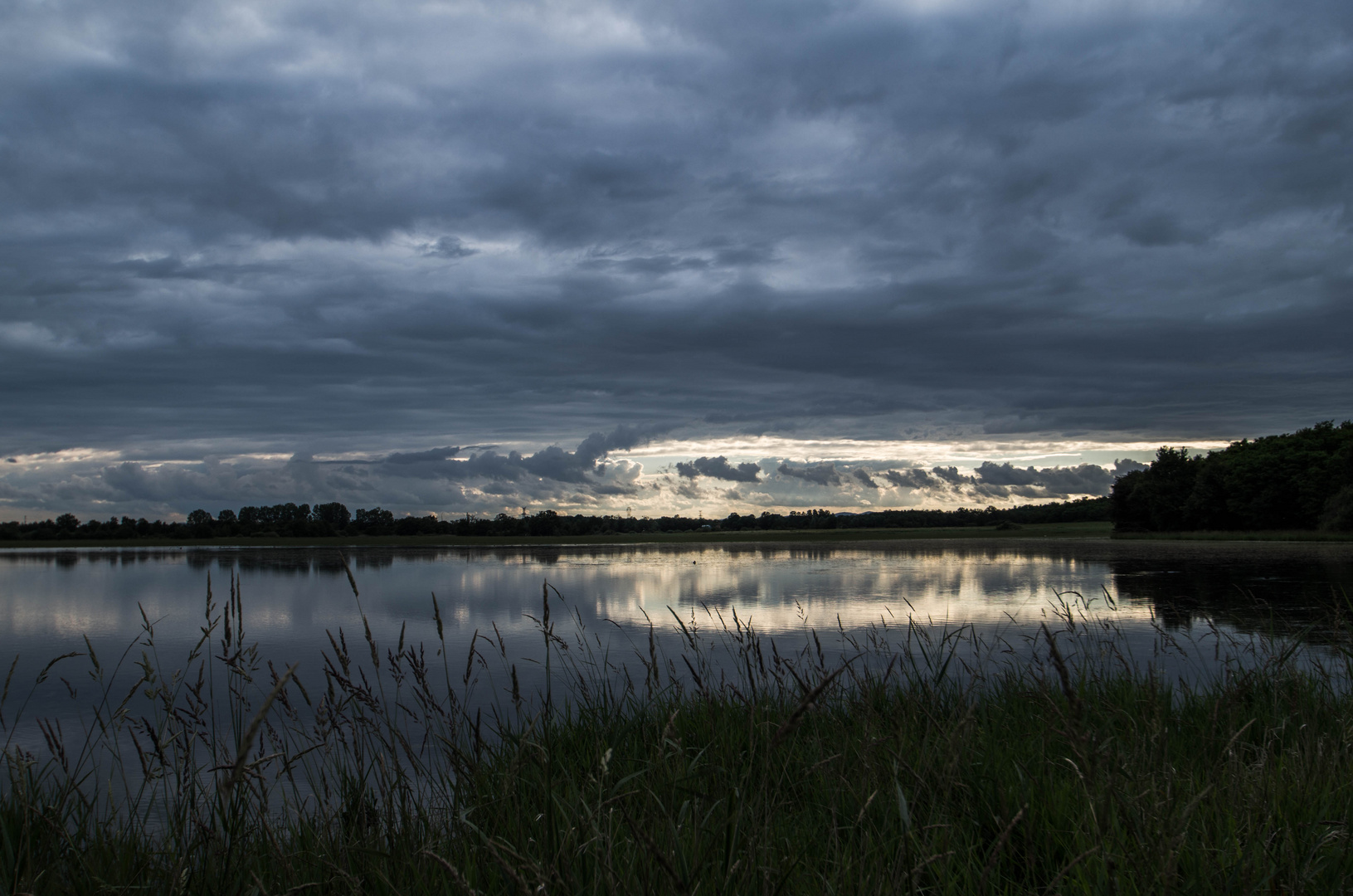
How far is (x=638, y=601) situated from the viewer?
20.0 metres

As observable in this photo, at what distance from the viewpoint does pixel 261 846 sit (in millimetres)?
3873

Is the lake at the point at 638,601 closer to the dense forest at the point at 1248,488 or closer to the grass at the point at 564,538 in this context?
the dense forest at the point at 1248,488

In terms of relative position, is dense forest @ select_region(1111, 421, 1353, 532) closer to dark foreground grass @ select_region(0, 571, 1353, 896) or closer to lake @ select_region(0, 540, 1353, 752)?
lake @ select_region(0, 540, 1353, 752)

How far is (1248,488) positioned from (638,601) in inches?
2638

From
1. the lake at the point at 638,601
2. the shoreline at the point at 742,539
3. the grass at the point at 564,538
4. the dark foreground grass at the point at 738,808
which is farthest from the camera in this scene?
the grass at the point at 564,538

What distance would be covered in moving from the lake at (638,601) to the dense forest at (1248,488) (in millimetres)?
27502

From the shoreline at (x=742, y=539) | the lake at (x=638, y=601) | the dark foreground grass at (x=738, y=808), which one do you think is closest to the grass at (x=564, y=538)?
the shoreline at (x=742, y=539)

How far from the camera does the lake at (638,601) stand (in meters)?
12.9

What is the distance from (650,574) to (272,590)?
1299 centimetres

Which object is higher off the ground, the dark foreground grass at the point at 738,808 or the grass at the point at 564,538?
the dark foreground grass at the point at 738,808

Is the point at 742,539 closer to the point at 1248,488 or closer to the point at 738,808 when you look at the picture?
the point at 1248,488

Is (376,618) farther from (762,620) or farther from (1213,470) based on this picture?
(1213,470)

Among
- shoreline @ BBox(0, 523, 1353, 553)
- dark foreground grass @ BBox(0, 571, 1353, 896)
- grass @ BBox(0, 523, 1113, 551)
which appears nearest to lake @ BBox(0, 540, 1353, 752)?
dark foreground grass @ BBox(0, 571, 1353, 896)

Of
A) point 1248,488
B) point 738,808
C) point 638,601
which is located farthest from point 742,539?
point 738,808
